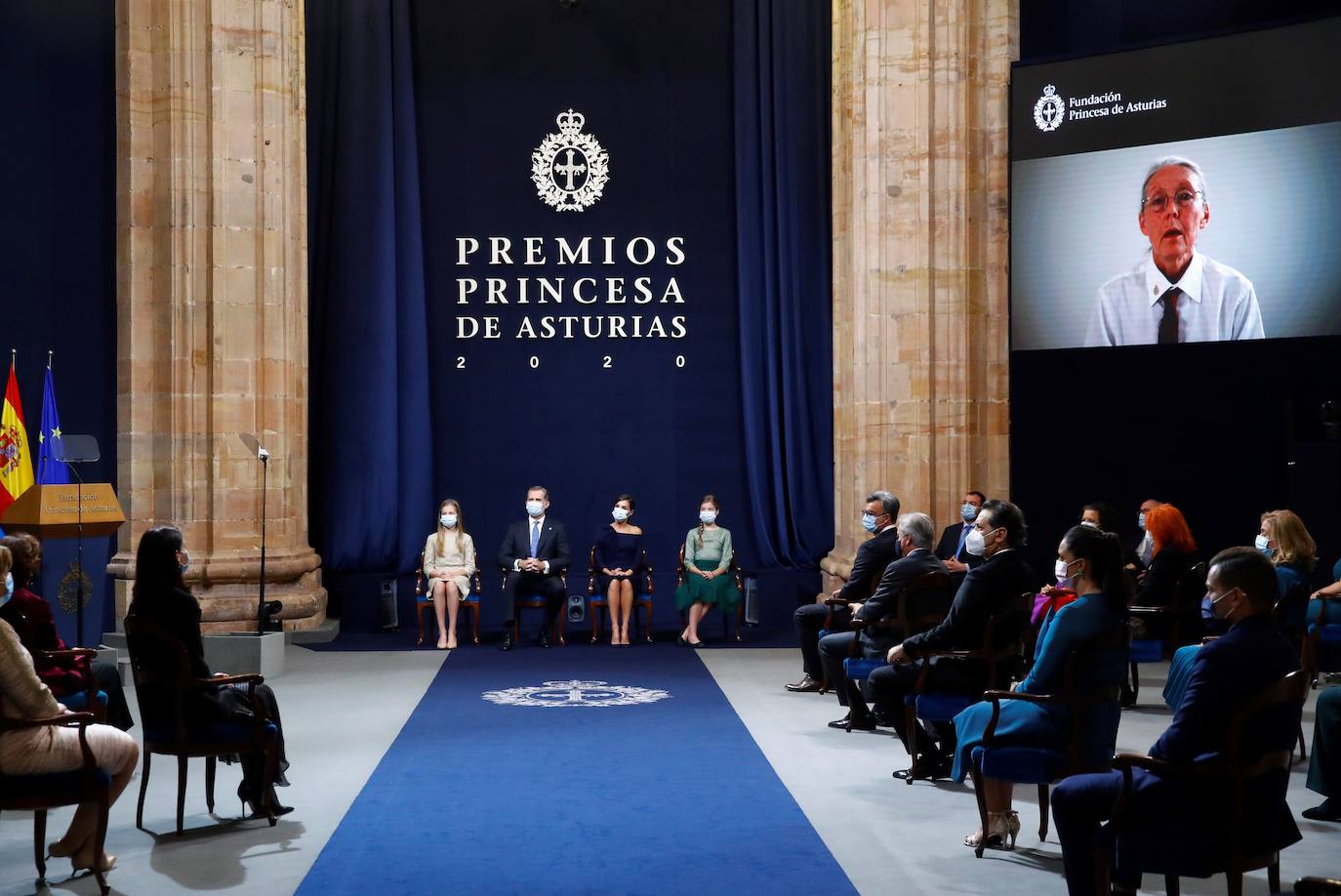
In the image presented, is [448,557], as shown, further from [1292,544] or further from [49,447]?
[1292,544]

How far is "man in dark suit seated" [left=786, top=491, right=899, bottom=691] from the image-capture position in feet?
25.6

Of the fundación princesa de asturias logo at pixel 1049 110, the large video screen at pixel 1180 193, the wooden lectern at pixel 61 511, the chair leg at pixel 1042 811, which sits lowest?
the chair leg at pixel 1042 811

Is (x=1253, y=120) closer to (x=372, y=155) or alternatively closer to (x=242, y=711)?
(x=372, y=155)

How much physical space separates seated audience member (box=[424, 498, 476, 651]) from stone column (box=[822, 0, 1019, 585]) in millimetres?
3272

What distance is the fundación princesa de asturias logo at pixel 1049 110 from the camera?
11.1 m

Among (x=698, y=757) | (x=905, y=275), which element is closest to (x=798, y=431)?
(x=905, y=275)

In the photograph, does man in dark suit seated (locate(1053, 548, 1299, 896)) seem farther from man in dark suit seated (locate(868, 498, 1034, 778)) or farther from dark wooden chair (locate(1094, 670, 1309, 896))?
man in dark suit seated (locate(868, 498, 1034, 778))

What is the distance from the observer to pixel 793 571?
12.9m

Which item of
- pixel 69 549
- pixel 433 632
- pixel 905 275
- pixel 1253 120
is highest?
pixel 1253 120

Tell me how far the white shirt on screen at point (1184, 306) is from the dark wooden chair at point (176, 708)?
24.2ft

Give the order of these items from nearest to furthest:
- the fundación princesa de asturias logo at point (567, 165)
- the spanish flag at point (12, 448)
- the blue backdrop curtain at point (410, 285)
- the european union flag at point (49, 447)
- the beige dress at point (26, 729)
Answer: the beige dress at point (26, 729), the spanish flag at point (12, 448), the european union flag at point (49, 447), the blue backdrop curtain at point (410, 285), the fundación princesa de asturias logo at point (567, 165)

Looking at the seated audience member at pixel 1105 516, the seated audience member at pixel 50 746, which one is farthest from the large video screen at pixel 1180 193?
the seated audience member at pixel 50 746

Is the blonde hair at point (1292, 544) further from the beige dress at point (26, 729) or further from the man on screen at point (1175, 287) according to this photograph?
the beige dress at point (26, 729)

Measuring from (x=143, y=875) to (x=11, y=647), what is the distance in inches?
37.6
